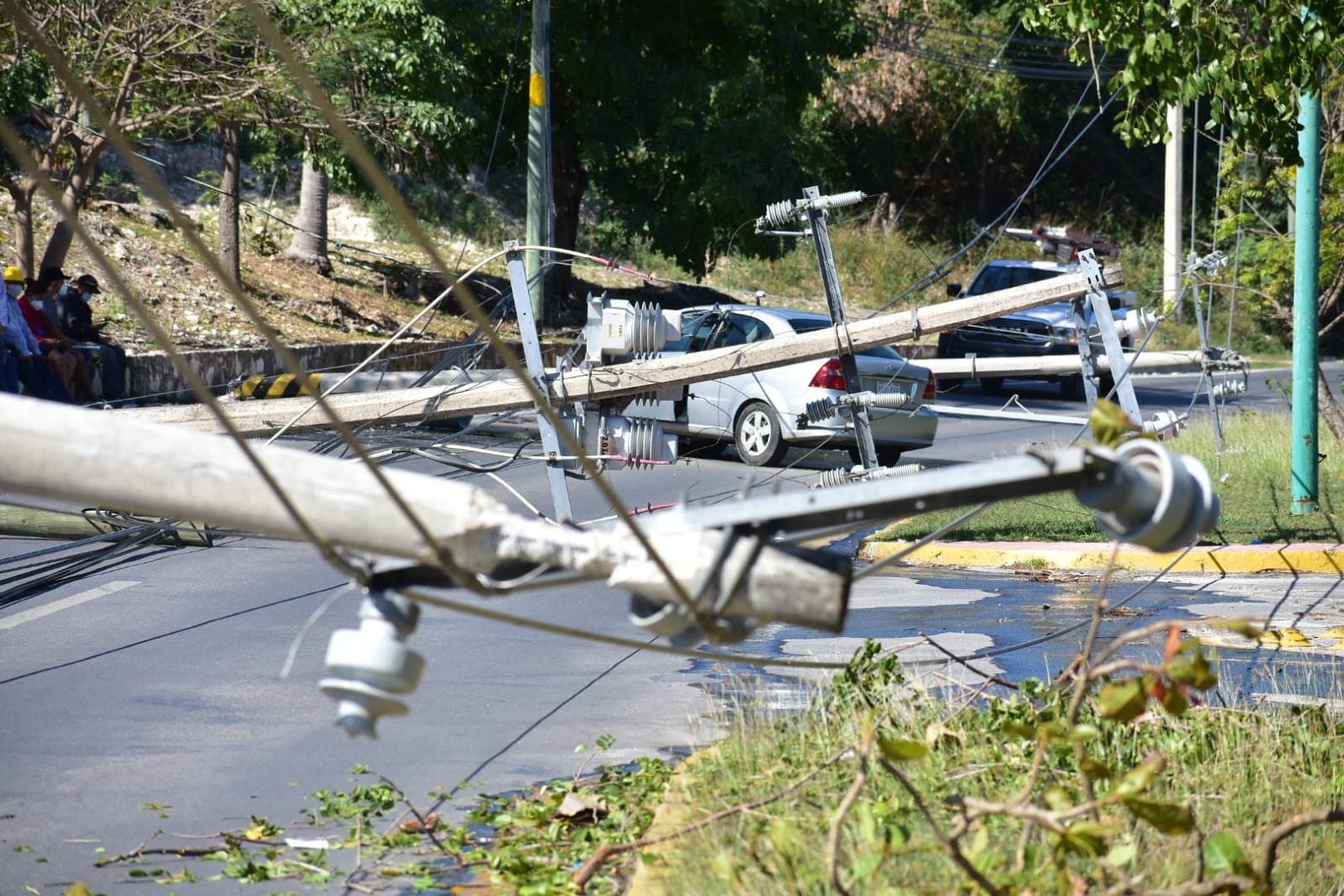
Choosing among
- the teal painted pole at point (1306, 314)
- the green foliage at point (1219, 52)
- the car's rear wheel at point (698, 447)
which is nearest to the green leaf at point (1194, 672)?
the green foliage at point (1219, 52)

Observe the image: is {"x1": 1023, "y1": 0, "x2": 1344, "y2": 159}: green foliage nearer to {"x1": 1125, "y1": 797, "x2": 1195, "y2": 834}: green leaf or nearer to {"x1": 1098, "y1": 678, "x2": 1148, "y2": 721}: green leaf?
{"x1": 1098, "y1": 678, "x2": 1148, "y2": 721}: green leaf

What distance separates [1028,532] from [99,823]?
804cm

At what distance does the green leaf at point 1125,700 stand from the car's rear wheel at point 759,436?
481 inches

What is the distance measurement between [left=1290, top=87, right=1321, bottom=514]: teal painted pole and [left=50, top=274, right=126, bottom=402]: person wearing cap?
41.2ft

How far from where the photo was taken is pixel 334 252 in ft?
101

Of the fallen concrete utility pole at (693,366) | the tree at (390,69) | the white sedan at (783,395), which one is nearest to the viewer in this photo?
the fallen concrete utility pole at (693,366)

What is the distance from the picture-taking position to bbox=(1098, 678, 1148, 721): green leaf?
10.5 feet

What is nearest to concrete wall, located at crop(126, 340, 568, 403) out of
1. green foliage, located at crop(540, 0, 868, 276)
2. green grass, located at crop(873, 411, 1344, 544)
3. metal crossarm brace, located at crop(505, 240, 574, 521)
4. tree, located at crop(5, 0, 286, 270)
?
tree, located at crop(5, 0, 286, 270)

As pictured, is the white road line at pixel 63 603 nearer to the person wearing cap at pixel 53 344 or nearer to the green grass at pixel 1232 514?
the green grass at pixel 1232 514

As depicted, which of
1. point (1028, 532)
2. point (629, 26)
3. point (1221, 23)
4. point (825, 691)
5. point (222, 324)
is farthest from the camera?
point (629, 26)

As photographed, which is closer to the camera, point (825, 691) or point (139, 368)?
point (825, 691)

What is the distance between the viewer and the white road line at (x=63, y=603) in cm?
835

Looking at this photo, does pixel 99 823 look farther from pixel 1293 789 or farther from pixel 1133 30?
pixel 1133 30

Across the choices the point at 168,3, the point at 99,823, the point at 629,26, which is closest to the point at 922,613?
the point at 99,823
